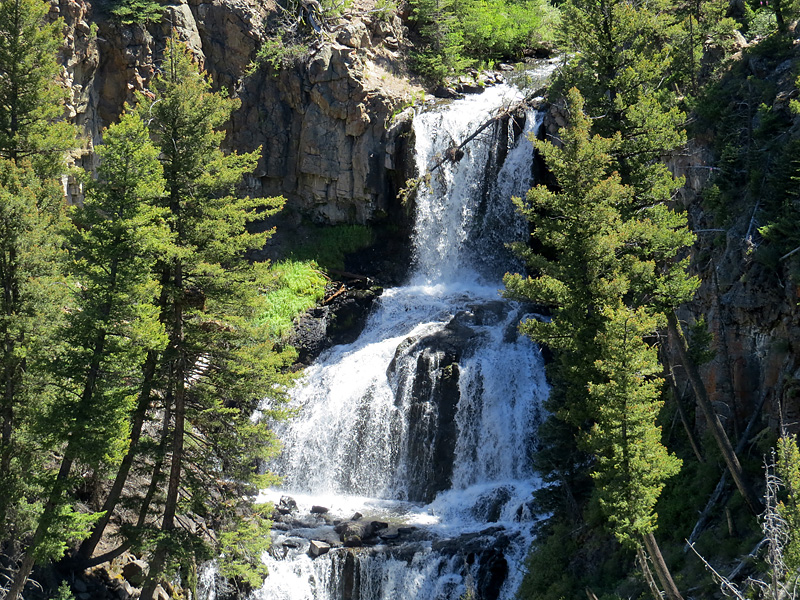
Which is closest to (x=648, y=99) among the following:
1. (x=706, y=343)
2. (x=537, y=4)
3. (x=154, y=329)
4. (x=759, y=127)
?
(x=759, y=127)

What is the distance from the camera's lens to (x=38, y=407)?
16266 mm

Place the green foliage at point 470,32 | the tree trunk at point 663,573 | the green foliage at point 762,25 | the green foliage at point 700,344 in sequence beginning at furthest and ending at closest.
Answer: the green foliage at point 470,32
the green foliage at point 762,25
the green foliage at point 700,344
the tree trunk at point 663,573

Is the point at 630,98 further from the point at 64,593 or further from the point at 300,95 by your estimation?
the point at 300,95

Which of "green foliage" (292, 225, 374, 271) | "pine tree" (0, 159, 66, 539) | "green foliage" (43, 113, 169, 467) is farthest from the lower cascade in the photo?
"pine tree" (0, 159, 66, 539)

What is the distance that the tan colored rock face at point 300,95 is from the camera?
30.9 meters

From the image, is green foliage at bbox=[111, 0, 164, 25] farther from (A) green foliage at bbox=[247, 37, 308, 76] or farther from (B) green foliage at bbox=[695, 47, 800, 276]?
(B) green foliage at bbox=[695, 47, 800, 276]

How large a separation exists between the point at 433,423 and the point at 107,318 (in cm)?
1155

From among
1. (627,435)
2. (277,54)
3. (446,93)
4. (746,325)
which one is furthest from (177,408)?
(446,93)

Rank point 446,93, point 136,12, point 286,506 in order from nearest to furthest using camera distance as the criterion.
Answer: point 286,506 → point 136,12 → point 446,93

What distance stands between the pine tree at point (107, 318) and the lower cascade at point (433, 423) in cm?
576

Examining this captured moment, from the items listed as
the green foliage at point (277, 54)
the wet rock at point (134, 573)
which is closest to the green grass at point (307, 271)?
the green foliage at point (277, 54)

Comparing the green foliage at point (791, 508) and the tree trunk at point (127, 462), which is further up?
the green foliage at point (791, 508)

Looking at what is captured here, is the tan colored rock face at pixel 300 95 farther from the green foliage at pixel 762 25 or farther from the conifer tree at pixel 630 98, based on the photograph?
→ the conifer tree at pixel 630 98

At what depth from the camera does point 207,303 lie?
1711 cm
